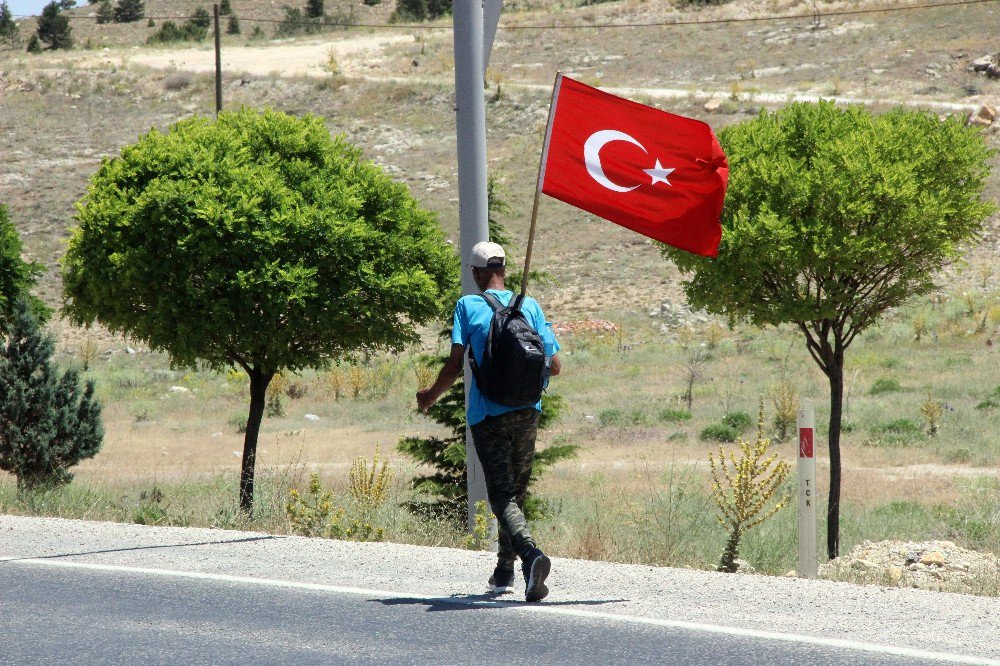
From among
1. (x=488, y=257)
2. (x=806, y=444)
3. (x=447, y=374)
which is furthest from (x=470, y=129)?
(x=806, y=444)

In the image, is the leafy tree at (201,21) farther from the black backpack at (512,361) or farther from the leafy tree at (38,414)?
the black backpack at (512,361)

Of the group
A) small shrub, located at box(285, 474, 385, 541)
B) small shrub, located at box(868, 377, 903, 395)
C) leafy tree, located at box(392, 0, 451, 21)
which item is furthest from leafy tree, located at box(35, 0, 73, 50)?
small shrub, located at box(285, 474, 385, 541)

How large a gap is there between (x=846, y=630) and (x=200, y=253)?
10756mm

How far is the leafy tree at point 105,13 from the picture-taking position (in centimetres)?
9862

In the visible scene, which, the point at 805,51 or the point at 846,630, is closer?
the point at 846,630

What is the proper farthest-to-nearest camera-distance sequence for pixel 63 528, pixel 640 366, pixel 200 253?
pixel 640 366 < pixel 200 253 < pixel 63 528

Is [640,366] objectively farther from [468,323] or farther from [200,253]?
[468,323]

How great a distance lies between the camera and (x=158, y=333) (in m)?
15.3

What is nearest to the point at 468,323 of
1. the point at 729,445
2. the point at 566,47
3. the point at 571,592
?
the point at 571,592

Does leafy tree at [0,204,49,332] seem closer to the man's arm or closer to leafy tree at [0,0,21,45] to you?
the man's arm

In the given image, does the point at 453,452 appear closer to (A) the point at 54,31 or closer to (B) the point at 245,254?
(B) the point at 245,254

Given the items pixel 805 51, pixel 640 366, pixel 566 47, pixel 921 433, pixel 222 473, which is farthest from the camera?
pixel 566 47

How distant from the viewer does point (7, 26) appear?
92750 mm

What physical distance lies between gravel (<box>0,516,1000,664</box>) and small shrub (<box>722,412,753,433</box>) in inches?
743
